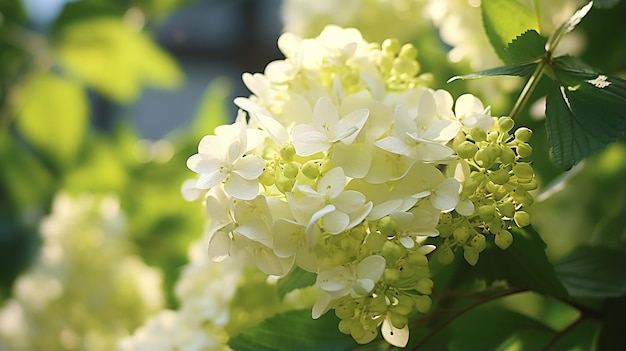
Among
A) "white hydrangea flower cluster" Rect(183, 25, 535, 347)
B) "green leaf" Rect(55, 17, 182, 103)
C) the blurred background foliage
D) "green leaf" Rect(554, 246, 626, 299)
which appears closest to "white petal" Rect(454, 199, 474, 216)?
"white hydrangea flower cluster" Rect(183, 25, 535, 347)

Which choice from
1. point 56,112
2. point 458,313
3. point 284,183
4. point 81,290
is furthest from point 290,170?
point 56,112

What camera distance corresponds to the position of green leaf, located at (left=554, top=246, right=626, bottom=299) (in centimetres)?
34

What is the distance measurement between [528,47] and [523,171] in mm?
60

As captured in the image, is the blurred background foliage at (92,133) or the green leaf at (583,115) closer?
the green leaf at (583,115)

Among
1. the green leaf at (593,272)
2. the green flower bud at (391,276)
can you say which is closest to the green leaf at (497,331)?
the green leaf at (593,272)

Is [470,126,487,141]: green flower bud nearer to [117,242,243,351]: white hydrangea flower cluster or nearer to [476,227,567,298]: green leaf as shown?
[476,227,567,298]: green leaf

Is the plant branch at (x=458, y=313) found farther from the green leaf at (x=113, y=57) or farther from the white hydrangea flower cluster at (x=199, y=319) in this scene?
the green leaf at (x=113, y=57)

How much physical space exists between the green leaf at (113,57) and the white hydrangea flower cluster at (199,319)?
329 mm

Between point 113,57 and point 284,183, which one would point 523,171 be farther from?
point 113,57

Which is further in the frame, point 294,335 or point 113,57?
point 113,57

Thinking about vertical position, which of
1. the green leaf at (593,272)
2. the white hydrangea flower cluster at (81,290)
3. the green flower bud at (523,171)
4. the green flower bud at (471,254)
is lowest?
the green leaf at (593,272)

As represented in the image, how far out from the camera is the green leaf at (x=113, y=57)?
0.69 metres

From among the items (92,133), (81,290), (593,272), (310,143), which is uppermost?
(92,133)

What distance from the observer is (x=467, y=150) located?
26cm
